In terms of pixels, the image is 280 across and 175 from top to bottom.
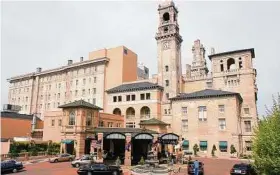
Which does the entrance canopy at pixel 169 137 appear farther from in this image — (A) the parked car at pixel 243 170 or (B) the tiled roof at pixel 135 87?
(B) the tiled roof at pixel 135 87

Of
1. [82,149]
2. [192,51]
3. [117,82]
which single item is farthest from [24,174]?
[192,51]

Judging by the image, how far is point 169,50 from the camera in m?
68.9

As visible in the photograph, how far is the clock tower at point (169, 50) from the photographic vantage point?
6644cm

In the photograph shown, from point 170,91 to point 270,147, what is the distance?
47143 mm

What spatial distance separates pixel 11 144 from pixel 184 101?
116 ft

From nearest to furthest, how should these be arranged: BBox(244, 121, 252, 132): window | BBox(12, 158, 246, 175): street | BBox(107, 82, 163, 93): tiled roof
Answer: BBox(12, 158, 246, 175): street
BBox(244, 121, 252, 132): window
BBox(107, 82, 163, 93): tiled roof

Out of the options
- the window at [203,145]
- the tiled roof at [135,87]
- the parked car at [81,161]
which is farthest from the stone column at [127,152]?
the tiled roof at [135,87]

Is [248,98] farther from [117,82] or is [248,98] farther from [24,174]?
[24,174]

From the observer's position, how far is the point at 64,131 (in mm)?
47062

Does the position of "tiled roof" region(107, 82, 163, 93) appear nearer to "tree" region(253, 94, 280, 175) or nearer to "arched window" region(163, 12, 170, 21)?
"arched window" region(163, 12, 170, 21)

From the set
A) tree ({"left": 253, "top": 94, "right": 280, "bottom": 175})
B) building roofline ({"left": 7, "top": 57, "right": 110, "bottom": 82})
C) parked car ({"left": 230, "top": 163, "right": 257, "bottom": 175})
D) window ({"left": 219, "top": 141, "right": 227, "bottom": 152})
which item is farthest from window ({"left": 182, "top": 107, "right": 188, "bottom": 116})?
tree ({"left": 253, "top": 94, "right": 280, "bottom": 175})

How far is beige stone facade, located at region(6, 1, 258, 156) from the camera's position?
178 feet

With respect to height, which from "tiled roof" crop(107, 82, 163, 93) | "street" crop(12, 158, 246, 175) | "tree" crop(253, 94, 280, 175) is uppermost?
"tiled roof" crop(107, 82, 163, 93)

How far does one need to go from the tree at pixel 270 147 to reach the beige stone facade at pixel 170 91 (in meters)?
31.9
